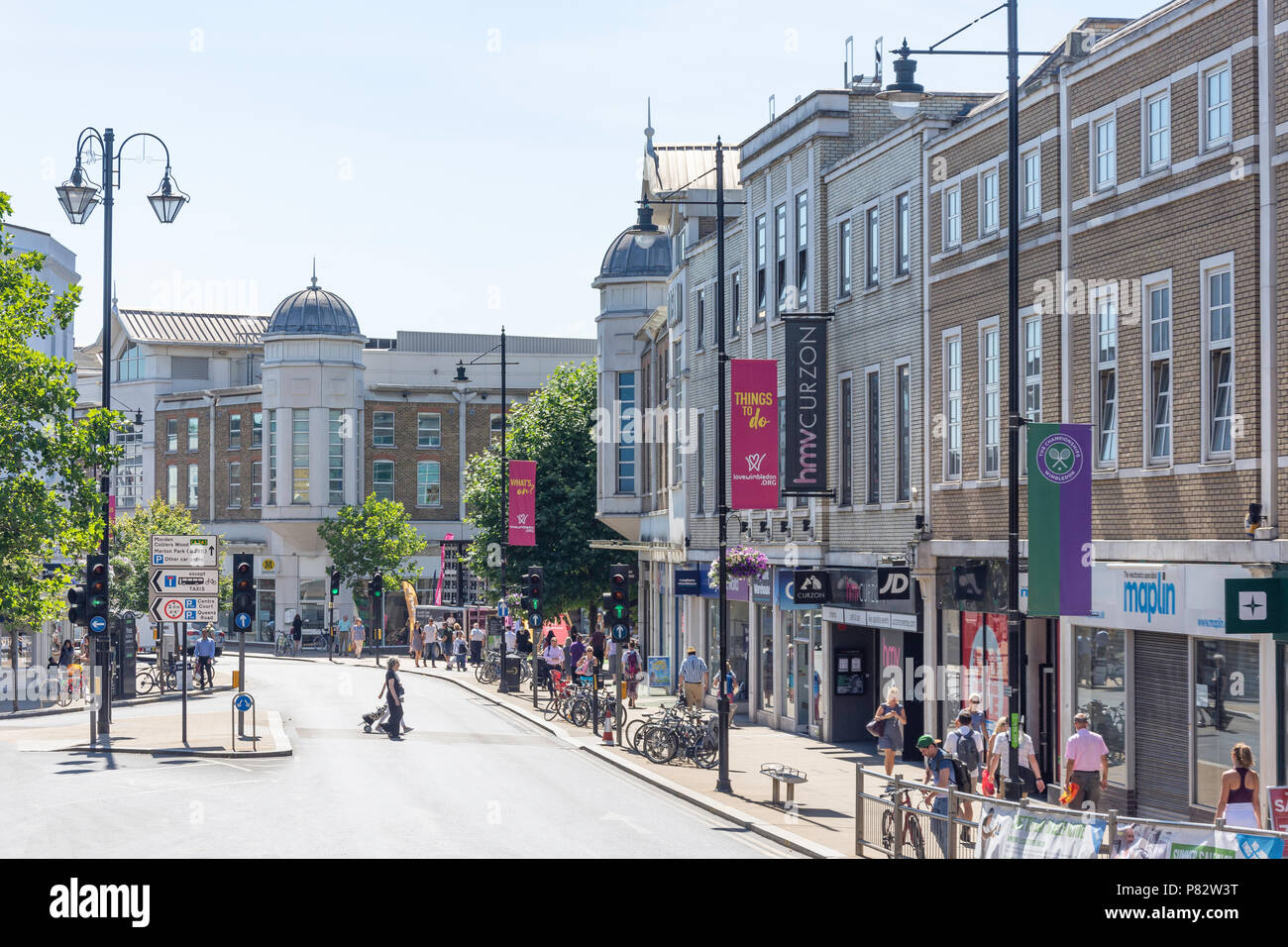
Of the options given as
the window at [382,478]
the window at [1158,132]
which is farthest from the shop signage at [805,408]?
the window at [382,478]

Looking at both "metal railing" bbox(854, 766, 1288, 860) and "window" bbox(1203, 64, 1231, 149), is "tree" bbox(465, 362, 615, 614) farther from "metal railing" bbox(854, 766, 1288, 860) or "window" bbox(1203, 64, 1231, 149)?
"metal railing" bbox(854, 766, 1288, 860)

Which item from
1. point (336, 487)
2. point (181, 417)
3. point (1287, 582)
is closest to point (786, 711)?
point (1287, 582)

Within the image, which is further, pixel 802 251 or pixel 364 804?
pixel 802 251

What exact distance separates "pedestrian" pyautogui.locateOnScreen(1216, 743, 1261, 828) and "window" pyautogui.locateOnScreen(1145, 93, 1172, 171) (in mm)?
8834

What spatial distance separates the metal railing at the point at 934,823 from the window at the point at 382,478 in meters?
66.6

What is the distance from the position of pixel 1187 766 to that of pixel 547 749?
584 inches

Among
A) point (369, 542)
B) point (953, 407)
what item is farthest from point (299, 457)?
point (953, 407)

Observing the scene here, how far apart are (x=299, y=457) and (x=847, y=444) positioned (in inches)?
2018

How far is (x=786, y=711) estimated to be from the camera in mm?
36812

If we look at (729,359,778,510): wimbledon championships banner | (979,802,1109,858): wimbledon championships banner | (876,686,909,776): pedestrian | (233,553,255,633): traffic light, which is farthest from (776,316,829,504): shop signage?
(979,802,1109,858): wimbledon championships banner

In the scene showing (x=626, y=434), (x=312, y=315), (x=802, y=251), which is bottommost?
(x=626, y=434)

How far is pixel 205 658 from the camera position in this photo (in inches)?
1959

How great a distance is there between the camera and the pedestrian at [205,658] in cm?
4875

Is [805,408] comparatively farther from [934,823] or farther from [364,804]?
[934,823]
